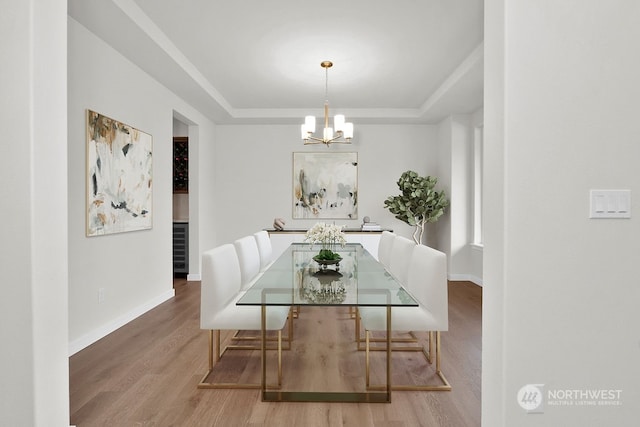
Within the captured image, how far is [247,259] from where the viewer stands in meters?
3.22

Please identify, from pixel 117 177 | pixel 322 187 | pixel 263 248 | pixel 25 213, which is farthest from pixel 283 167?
pixel 25 213

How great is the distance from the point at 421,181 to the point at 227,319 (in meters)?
4.18

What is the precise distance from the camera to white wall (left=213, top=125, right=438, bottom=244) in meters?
6.43

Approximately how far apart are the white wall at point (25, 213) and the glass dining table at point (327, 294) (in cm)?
86

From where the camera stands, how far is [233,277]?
2.69m

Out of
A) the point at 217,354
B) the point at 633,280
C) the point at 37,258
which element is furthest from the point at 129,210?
the point at 633,280

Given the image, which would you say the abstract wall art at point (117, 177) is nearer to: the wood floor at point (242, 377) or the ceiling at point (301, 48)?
the ceiling at point (301, 48)

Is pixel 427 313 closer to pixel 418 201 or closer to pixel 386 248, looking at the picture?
pixel 386 248

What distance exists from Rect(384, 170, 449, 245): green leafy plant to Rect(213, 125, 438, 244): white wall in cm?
62

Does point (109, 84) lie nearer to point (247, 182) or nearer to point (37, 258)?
point (37, 258)

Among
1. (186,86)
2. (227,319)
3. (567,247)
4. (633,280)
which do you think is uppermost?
(186,86)

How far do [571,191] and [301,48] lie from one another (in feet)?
9.93

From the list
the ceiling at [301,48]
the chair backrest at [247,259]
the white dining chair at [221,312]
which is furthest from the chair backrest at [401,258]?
the ceiling at [301,48]

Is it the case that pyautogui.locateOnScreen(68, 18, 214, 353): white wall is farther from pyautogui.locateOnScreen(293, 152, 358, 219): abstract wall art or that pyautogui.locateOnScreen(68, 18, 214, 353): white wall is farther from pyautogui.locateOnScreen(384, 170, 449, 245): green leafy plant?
pyautogui.locateOnScreen(384, 170, 449, 245): green leafy plant
